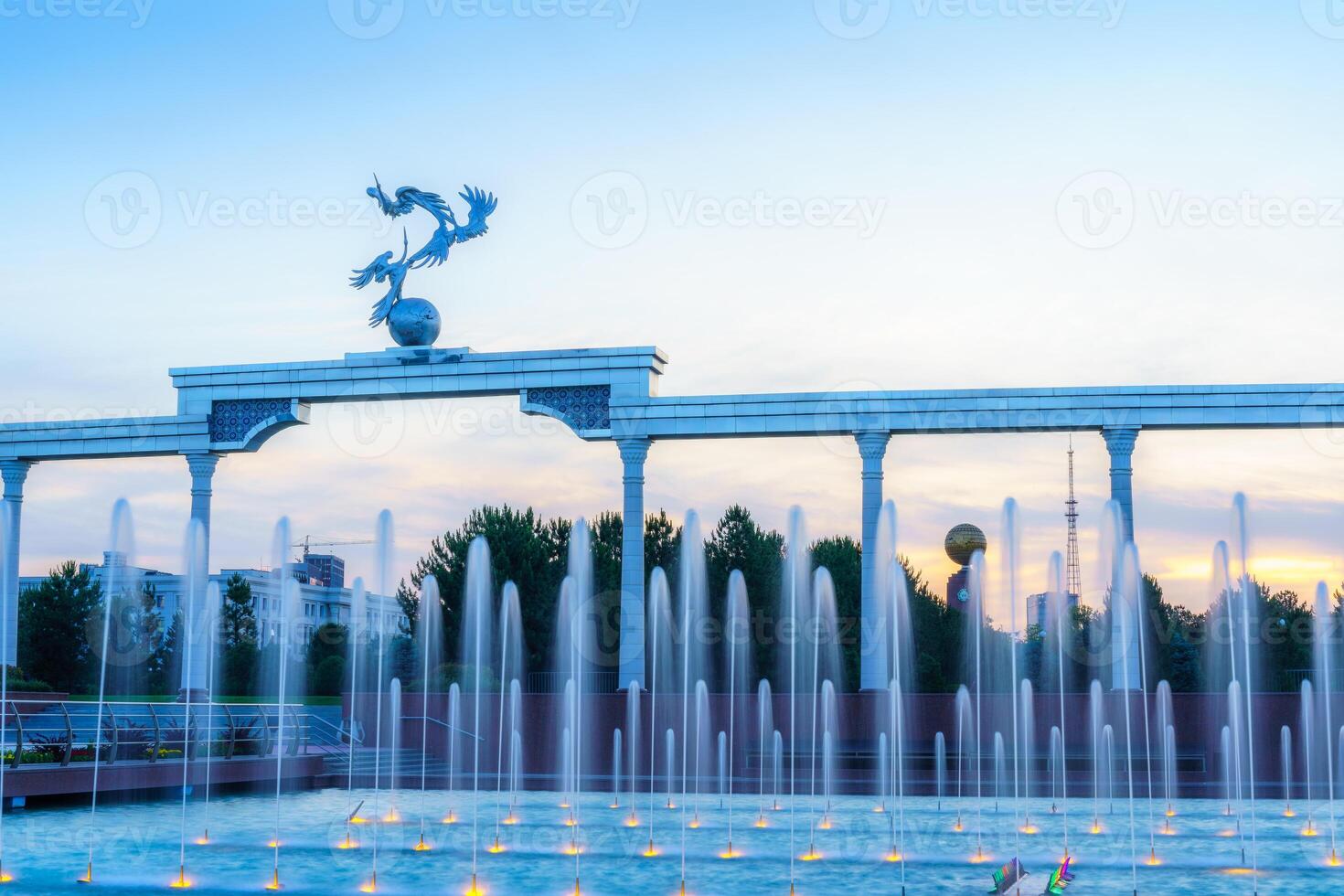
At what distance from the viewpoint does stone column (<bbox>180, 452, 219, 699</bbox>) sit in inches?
1078

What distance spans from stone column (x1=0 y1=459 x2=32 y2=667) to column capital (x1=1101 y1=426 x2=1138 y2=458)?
20.5 m

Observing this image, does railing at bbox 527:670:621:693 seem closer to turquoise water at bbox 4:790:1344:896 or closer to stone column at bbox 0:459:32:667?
turquoise water at bbox 4:790:1344:896

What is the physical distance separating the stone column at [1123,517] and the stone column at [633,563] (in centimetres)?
805

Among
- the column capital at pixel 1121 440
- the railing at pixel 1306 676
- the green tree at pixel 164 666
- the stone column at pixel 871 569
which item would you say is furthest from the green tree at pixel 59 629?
the column capital at pixel 1121 440

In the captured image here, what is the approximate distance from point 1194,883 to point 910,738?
36.1 feet

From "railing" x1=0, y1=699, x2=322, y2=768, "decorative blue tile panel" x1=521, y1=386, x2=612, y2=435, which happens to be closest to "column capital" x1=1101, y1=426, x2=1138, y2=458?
"decorative blue tile panel" x1=521, y1=386, x2=612, y2=435

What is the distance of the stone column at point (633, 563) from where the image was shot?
2744 centimetres

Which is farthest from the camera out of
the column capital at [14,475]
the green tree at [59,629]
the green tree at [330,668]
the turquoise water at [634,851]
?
the green tree at [330,668]

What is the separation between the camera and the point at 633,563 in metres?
27.6

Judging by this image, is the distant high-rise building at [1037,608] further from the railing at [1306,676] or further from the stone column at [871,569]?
the stone column at [871,569]

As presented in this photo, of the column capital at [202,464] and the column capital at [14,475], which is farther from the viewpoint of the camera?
the column capital at [14,475]

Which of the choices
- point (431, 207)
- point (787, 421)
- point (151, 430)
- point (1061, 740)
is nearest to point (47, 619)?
point (151, 430)

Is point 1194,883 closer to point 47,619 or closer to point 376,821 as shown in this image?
point 376,821

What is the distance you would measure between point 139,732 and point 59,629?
34.7 m
